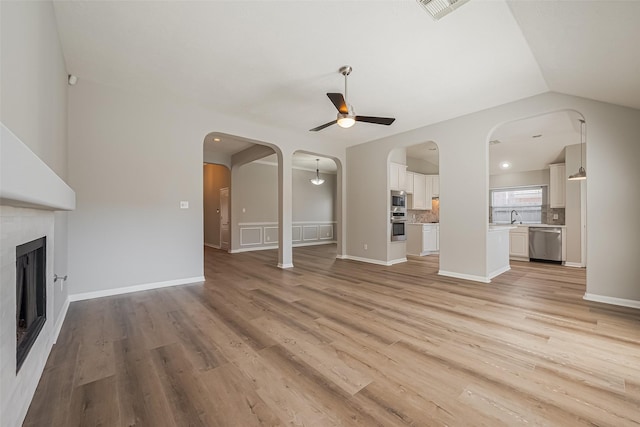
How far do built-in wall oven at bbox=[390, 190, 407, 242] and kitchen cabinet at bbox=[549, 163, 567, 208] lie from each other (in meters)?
3.50

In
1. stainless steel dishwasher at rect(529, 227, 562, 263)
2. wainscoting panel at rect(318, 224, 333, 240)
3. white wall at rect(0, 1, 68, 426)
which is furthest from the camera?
wainscoting panel at rect(318, 224, 333, 240)

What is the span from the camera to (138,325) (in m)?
2.66

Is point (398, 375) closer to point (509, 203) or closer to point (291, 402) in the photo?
point (291, 402)

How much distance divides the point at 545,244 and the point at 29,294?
828 cm

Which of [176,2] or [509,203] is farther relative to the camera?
[509,203]

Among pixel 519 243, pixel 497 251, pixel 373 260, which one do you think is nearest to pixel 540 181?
pixel 519 243

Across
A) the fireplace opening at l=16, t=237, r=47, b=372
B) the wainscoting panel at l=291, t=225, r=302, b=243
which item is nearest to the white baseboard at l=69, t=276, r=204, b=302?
the fireplace opening at l=16, t=237, r=47, b=372

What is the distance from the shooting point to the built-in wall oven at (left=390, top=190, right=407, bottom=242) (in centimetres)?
609

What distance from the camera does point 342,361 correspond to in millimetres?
1999

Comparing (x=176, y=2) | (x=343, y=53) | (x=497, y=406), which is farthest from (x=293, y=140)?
(x=497, y=406)

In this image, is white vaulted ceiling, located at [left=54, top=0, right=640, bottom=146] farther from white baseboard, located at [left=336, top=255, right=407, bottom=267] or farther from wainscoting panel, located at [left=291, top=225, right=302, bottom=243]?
wainscoting panel, located at [left=291, top=225, right=302, bottom=243]

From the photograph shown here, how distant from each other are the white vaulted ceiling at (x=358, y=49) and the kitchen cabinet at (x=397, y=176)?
2190 mm

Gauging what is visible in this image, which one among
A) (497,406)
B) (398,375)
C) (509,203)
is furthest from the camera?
(509,203)

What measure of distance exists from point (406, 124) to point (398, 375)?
14.4ft
